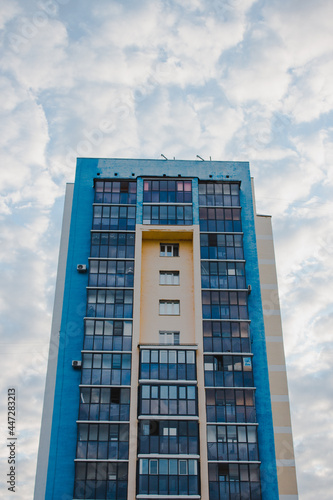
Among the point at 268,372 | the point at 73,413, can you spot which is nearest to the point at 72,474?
the point at 73,413

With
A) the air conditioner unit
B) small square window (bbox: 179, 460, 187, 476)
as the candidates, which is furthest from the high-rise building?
the air conditioner unit

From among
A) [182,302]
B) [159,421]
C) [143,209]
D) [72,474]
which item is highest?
[143,209]

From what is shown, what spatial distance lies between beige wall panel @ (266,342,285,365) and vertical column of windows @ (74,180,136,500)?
1111cm

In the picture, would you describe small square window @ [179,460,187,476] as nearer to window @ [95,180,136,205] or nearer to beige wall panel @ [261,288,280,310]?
beige wall panel @ [261,288,280,310]

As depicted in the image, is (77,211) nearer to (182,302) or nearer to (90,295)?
(90,295)

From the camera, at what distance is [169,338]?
35969 millimetres

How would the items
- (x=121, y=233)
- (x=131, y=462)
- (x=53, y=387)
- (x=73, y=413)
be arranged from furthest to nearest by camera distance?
(x=121, y=233) < (x=53, y=387) < (x=73, y=413) < (x=131, y=462)

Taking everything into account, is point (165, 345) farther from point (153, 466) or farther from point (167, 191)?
point (167, 191)

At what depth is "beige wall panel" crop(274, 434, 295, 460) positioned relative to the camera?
3491 centimetres

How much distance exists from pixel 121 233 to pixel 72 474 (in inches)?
688

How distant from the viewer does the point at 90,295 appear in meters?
36.7

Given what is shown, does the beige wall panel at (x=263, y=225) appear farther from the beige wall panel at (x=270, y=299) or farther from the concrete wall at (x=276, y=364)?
the beige wall panel at (x=270, y=299)

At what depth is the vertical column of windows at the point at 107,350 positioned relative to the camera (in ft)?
102

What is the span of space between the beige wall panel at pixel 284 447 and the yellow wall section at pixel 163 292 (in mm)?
9270
